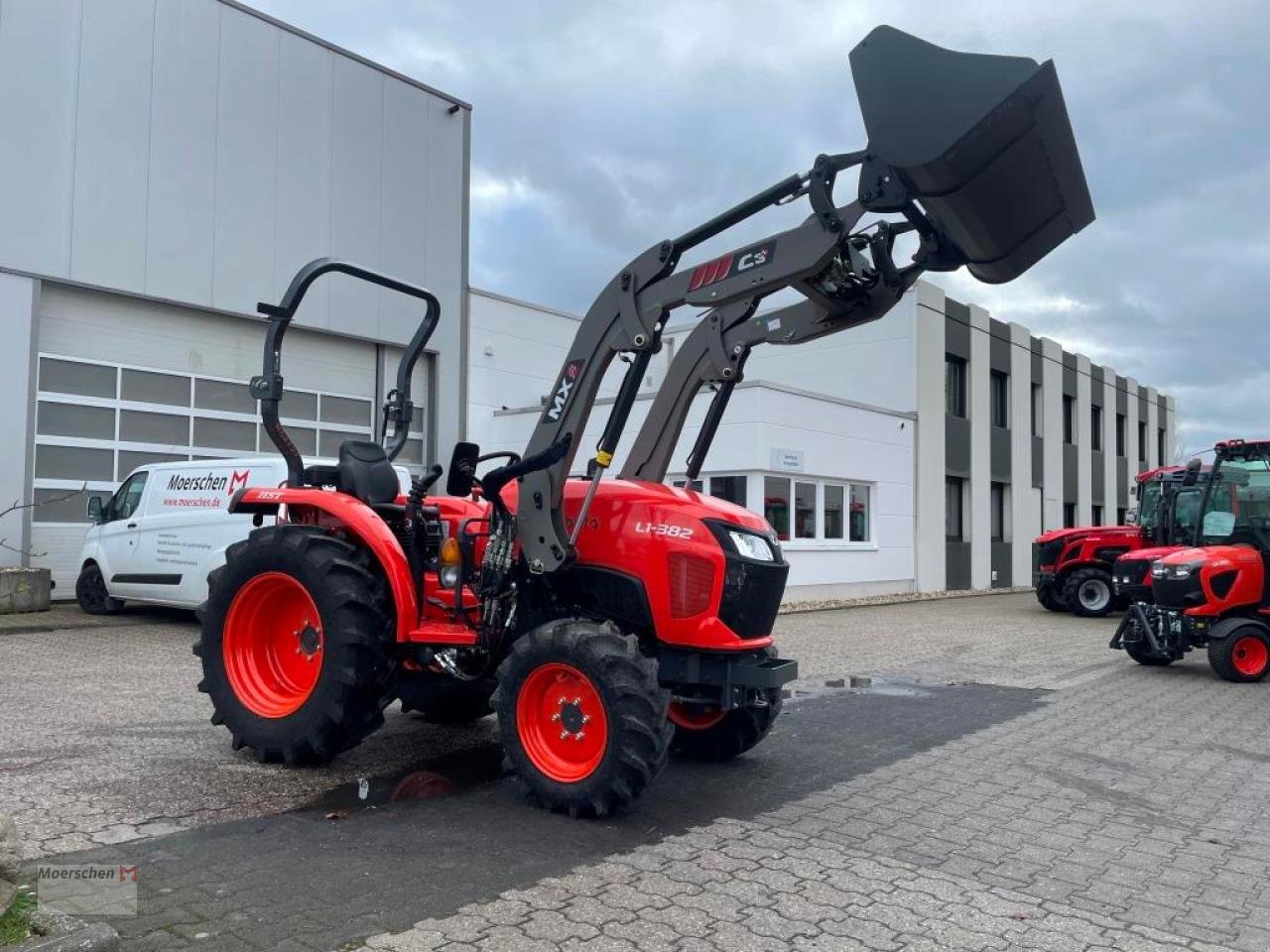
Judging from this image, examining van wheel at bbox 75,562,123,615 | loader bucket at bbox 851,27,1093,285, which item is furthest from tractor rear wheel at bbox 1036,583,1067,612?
loader bucket at bbox 851,27,1093,285

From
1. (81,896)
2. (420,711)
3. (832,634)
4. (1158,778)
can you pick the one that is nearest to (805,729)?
(1158,778)

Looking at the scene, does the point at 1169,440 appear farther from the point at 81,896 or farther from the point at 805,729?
the point at 81,896

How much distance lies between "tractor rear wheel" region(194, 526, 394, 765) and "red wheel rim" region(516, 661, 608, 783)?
97 cm

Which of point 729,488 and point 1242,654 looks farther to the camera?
point 729,488

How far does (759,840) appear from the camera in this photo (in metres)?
4.87

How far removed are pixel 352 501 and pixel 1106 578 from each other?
1606cm

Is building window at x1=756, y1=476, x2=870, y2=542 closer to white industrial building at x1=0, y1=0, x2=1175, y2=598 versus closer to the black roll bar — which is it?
white industrial building at x1=0, y1=0, x2=1175, y2=598

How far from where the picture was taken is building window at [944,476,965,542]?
24.5 meters

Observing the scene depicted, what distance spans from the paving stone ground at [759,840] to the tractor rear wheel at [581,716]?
7.8 inches

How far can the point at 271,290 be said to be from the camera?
1714 cm

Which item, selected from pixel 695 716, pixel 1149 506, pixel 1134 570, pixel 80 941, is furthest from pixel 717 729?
pixel 1149 506

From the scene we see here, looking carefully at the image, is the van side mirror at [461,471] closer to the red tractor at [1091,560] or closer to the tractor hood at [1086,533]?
the red tractor at [1091,560]

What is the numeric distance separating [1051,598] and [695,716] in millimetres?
14784

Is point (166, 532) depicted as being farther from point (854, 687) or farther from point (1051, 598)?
point (1051, 598)
